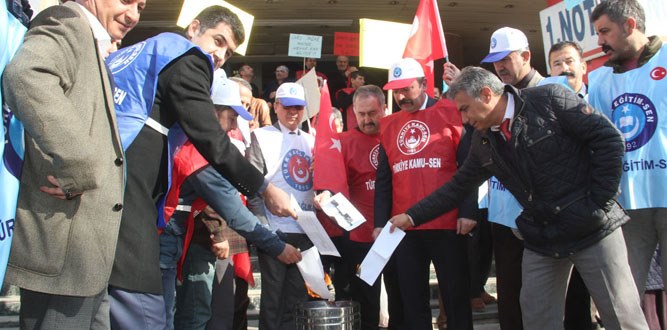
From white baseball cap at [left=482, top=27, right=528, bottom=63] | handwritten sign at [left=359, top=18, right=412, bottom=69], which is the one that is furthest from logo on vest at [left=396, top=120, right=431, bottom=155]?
handwritten sign at [left=359, top=18, right=412, bottom=69]

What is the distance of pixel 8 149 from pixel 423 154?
306 cm

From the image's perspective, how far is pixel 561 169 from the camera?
11.0 ft

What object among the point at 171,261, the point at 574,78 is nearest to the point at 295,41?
the point at 574,78

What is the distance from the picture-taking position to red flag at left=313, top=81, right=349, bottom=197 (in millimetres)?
4867

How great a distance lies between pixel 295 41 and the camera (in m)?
8.41

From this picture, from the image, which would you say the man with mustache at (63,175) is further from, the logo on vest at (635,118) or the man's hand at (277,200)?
the logo on vest at (635,118)

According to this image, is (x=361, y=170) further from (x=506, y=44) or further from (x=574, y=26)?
(x=574, y=26)

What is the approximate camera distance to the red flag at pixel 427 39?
225 inches

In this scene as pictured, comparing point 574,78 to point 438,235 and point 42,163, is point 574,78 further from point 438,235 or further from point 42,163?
point 42,163

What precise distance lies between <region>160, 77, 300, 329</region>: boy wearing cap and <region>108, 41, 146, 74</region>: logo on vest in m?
0.86

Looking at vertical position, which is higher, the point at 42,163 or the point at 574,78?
the point at 574,78

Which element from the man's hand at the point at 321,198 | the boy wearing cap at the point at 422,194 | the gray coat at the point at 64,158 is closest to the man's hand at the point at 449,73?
the boy wearing cap at the point at 422,194

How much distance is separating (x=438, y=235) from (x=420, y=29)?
213 centimetres

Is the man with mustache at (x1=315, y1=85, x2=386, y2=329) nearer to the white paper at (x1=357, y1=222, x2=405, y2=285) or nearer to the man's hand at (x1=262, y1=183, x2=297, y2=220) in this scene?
the white paper at (x1=357, y1=222, x2=405, y2=285)
